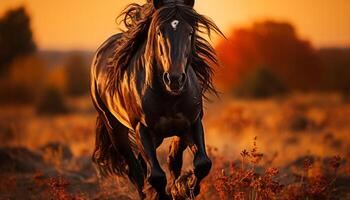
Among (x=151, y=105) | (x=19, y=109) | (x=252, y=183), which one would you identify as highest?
(x=151, y=105)

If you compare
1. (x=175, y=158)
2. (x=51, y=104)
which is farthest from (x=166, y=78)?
(x=51, y=104)

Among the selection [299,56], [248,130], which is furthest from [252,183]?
[299,56]

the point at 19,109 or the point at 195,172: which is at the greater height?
the point at 195,172

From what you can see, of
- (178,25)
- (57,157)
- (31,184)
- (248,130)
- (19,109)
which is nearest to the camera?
(178,25)

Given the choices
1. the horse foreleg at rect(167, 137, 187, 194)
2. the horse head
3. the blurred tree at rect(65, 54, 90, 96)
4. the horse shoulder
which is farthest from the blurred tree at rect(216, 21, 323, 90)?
the horse head

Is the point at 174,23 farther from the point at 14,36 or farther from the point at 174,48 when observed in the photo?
the point at 14,36

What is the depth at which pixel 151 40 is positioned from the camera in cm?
653

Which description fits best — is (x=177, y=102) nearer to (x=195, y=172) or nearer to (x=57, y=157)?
(x=195, y=172)

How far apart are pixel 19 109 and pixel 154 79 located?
3899 centimetres

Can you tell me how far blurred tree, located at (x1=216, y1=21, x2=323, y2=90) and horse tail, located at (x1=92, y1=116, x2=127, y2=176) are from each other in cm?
4444

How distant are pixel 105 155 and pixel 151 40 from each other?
115 inches

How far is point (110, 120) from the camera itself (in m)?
8.62

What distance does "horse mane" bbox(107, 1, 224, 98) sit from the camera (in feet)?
20.6

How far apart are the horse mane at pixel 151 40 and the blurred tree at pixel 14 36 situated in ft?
116
